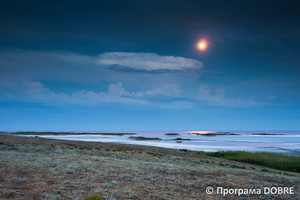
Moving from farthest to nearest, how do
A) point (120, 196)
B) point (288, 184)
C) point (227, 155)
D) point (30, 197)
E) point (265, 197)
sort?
point (227, 155)
point (288, 184)
point (265, 197)
point (120, 196)
point (30, 197)

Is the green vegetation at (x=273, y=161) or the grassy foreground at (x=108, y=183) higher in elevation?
the grassy foreground at (x=108, y=183)

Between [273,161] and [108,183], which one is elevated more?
[108,183]

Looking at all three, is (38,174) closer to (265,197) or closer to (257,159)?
(265,197)

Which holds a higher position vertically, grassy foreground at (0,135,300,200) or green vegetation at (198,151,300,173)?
grassy foreground at (0,135,300,200)

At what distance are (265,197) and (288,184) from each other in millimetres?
5739

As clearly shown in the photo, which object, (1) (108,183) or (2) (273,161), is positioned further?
(2) (273,161)

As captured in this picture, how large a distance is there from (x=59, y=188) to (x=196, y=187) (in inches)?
330

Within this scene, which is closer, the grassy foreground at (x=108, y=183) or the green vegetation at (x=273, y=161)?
the grassy foreground at (x=108, y=183)

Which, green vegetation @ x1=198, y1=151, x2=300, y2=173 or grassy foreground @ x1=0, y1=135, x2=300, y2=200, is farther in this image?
green vegetation @ x1=198, y1=151, x2=300, y2=173

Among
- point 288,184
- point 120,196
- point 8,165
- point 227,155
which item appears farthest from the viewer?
point 227,155

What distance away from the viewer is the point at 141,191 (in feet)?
47.0

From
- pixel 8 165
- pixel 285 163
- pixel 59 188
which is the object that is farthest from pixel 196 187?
pixel 285 163

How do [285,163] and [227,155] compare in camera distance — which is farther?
[227,155]

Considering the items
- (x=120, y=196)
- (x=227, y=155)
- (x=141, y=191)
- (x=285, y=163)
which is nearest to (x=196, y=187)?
(x=141, y=191)
